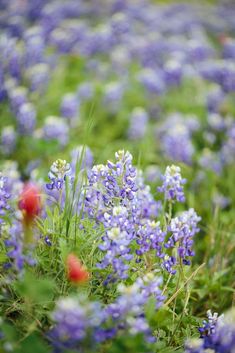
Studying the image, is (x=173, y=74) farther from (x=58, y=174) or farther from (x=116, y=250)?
(x=116, y=250)

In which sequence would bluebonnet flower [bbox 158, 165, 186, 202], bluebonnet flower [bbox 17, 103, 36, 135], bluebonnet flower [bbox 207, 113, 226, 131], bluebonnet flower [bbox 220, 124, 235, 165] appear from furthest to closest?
bluebonnet flower [bbox 207, 113, 226, 131] → bluebonnet flower [bbox 220, 124, 235, 165] → bluebonnet flower [bbox 17, 103, 36, 135] → bluebonnet flower [bbox 158, 165, 186, 202]

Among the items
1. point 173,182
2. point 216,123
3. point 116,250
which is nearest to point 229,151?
point 216,123

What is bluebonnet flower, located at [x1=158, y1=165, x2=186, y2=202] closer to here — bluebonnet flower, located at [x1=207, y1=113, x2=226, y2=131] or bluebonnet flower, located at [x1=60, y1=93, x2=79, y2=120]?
bluebonnet flower, located at [x1=60, y1=93, x2=79, y2=120]

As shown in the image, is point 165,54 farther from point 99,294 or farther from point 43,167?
point 99,294

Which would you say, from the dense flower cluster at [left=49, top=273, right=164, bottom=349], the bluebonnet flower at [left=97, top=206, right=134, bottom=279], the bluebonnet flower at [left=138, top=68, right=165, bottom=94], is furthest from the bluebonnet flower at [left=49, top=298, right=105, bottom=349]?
the bluebonnet flower at [left=138, top=68, right=165, bottom=94]

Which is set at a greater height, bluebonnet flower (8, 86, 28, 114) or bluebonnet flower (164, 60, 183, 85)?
bluebonnet flower (164, 60, 183, 85)

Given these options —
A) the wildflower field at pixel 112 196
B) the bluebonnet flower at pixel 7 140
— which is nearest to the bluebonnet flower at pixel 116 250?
the wildflower field at pixel 112 196
